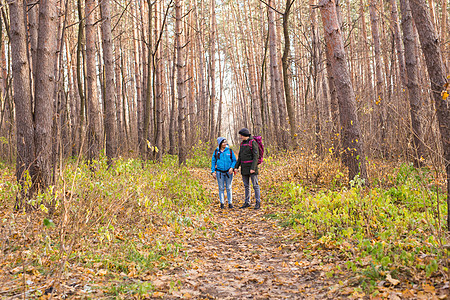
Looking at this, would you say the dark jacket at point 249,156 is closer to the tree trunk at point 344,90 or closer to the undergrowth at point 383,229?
the undergrowth at point 383,229

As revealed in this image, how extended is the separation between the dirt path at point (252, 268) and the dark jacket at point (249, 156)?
1.64 metres

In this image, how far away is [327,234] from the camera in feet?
15.2

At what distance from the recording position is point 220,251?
4.92 meters

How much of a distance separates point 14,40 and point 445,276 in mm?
6801

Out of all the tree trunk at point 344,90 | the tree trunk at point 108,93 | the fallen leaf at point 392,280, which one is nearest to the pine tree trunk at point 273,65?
the tree trunk at point 344,90

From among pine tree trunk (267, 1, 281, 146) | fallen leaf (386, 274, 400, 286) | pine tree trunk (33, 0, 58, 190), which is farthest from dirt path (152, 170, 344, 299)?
pine tree trunk (267, 1, 281, 146)

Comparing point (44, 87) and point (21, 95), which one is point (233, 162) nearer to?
point (44, 87)

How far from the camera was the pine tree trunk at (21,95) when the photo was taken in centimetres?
526

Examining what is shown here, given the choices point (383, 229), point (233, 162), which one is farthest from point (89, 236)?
point (383, 229)

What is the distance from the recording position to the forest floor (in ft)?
10.1

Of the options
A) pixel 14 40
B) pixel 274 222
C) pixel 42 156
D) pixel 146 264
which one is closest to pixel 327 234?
pixel 274 222

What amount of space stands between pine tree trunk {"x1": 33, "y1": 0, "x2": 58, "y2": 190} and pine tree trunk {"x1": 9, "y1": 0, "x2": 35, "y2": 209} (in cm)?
11

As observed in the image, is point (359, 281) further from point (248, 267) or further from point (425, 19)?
point (425, 19)

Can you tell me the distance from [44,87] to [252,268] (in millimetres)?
4505
